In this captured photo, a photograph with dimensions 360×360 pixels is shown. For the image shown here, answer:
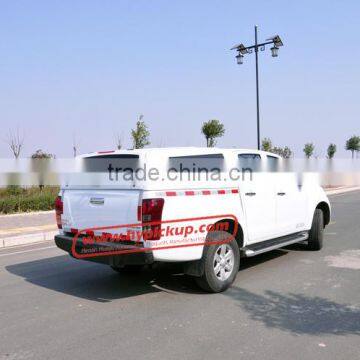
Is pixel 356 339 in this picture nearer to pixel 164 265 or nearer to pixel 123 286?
pixel 164 265

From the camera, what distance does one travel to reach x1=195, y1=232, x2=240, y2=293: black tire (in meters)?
5.82

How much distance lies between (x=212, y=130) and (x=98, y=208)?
81.2 feet

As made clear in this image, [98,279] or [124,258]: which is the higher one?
[124,258]

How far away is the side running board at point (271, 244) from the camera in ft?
21.7

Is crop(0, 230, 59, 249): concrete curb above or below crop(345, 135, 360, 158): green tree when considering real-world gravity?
below

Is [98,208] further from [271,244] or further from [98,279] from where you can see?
[271,244]

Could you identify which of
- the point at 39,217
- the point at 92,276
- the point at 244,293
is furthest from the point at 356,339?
the point at 39,217

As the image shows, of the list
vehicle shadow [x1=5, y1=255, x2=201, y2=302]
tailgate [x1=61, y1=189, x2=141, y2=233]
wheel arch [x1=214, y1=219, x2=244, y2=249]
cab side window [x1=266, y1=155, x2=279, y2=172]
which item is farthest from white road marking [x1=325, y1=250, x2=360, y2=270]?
tailgate [x1=61, y1=189, x2=141, y2=233]

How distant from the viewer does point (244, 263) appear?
25.6ft

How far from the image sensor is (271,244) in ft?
23.6

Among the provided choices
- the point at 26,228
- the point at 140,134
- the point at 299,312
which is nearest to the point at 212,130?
the point at 140,134

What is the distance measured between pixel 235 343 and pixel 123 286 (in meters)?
2.57

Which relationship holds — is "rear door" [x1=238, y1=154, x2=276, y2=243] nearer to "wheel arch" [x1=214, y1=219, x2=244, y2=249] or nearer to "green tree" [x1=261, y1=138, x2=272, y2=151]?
"wheel arch" [x1=214, y1=219, x2=244, y2=249]

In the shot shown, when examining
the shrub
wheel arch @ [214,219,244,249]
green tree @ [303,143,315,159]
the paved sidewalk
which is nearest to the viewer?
wheel arch @ [214,219,244,249]
